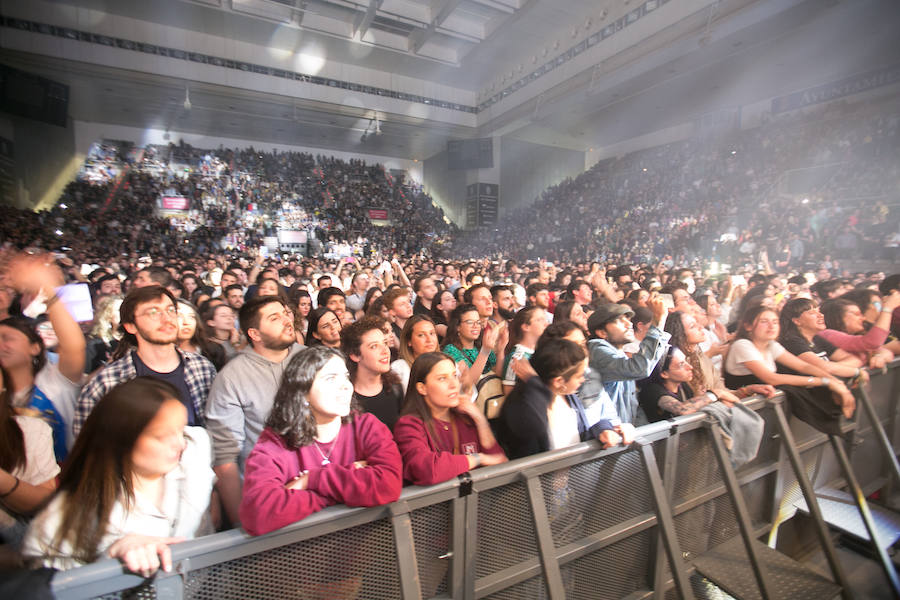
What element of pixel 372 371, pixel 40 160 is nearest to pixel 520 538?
pixel 372 371

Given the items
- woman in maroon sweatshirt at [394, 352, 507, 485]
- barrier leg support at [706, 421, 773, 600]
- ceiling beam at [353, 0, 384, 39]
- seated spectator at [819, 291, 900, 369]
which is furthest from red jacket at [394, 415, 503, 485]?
ceiling beam at [353, 0, 384, 39]

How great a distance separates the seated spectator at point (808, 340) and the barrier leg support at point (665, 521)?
5.38 feet

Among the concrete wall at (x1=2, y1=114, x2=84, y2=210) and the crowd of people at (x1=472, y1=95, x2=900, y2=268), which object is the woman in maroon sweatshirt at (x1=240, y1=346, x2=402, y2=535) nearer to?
the crowd of people at (x1=472, y1=95, x2=900, y2=268)

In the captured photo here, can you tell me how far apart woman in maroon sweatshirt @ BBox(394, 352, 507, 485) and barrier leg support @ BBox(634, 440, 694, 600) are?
0.60 m

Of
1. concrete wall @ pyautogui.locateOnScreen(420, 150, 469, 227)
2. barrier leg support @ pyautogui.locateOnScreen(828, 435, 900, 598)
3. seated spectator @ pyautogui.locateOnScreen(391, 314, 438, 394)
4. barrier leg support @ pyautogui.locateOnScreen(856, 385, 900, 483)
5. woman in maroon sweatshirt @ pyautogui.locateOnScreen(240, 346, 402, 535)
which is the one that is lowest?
barrier leg support @ pyautogui.locateOnScreen(828, 435, 900, 598)

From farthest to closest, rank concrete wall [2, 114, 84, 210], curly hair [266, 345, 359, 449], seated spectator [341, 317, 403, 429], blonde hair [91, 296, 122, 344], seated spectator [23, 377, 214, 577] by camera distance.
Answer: concrete wall [2, 114, 84, 210] < blonde hair [91, 296, 122, 344] < seated spectator [341, 317, 403, 429] < curly hair [266, 345, 359, 449] < seated spectator [23, 377, 214, 577]

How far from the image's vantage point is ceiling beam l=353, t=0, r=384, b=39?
12.1 metres

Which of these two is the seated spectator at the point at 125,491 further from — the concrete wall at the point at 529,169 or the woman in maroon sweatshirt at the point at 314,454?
the concrete wall at the point at 529,169

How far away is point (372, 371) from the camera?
7.03 ft

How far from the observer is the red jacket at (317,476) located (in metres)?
1.10

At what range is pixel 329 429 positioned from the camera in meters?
1.48

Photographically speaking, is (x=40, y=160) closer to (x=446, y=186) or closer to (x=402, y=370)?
(x=446, y=186)

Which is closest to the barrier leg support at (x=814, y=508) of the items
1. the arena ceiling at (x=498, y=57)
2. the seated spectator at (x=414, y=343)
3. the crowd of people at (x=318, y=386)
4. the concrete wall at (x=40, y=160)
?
the crowd of people at (x=318, y=386)

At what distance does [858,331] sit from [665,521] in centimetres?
281
